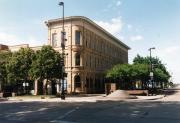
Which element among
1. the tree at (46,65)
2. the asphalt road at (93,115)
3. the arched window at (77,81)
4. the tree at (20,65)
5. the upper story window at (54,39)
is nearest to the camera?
the asphalt road at (93,115)

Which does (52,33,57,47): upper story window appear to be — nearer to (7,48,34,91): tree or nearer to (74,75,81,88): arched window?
(74,75,81,88): arched window

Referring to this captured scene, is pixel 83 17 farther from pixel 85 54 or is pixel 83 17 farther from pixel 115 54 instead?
pixel 115 54

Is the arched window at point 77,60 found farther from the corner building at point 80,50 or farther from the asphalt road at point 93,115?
the asphalt road at point 93,115

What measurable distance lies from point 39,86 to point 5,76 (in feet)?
21.4

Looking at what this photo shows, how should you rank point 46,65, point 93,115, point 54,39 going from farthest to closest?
1. point 54,39
2. point 46,65
3. point 93,115

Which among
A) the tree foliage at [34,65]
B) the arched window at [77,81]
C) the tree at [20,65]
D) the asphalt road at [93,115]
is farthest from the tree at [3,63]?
the asphalt road at [93,115]

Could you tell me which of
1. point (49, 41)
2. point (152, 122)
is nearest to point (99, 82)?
point (49, 41)

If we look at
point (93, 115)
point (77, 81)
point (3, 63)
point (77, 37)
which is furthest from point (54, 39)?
point (93, 115)

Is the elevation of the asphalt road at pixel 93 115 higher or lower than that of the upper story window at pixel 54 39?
lower

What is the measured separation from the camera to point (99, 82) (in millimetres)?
69312

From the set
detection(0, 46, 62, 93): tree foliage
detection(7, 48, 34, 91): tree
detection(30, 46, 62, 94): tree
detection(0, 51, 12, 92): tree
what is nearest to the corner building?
detection(0, 46, 62, 93): tree foliage

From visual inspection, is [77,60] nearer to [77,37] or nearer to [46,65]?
[77,37]

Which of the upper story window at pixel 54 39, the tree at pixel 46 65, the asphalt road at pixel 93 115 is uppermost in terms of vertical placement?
the upper story window at pixel 54 39

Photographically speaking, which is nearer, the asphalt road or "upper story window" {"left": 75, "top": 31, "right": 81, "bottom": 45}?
the asphalt road
